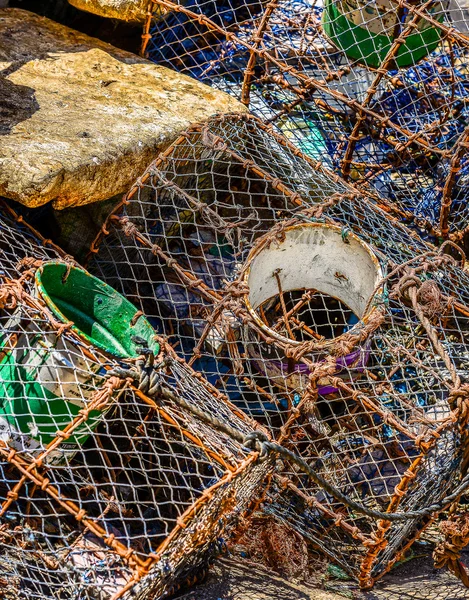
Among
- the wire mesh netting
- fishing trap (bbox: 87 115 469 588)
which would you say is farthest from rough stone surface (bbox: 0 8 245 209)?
the wire mesh netting

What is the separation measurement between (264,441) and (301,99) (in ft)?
5.82

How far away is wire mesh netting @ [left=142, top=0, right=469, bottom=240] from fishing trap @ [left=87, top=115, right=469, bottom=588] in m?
0.36

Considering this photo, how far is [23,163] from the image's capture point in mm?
2402

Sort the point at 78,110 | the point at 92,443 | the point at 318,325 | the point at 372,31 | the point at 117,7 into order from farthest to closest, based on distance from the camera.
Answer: the point at 372,31 < the point at 117,7 < the point at 78,110 < the point at 318,325 < the point at 92,443

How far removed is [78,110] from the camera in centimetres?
283

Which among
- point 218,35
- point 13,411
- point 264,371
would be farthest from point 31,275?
point 218,35

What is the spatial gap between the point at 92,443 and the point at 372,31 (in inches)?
80.7

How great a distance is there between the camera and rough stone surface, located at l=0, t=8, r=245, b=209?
8.07 ft

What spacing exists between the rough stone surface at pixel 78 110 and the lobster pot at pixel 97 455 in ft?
1.07

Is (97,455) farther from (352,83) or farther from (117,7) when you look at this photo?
(352,83)

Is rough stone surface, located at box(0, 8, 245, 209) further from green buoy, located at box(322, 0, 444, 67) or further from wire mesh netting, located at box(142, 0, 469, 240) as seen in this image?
green buoy, located at box(322, 0, 444, 67)

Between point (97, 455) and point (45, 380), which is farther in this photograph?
point (97, 455)

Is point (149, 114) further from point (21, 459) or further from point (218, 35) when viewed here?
point (21, 459)

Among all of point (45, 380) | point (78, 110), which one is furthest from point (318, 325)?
point (78, 110)
